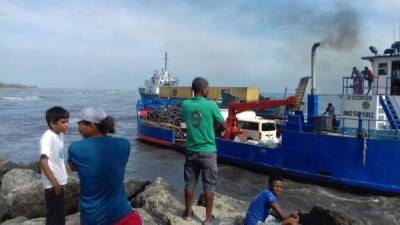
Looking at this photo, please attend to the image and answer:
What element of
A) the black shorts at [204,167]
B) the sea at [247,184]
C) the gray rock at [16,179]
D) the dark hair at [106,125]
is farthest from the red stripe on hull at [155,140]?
the dark hair at [106,125]

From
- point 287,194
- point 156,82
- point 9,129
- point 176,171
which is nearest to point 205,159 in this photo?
point 287,194

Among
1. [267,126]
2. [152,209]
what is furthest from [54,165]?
[267,126]

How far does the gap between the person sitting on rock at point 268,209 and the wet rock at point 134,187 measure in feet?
14.6

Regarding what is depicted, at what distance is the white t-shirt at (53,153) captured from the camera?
489cm

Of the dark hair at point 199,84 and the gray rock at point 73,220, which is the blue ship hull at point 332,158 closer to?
the dark hair at point 199,84

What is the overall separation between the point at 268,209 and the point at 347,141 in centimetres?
911

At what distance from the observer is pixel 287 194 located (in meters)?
14.4

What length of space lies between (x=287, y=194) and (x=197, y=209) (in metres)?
8.18

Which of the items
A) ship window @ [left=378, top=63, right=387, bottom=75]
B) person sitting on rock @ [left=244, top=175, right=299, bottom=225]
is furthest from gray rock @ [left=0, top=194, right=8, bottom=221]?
ship window @ [left=378, top=63, right=387, bottom=75]

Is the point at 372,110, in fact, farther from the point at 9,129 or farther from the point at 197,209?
the point at 9,129

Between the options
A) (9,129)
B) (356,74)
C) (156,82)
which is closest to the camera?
(356,74)

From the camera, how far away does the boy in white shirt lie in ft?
15.9

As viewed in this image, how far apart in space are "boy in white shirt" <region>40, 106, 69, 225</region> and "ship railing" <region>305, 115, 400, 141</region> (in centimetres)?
1066

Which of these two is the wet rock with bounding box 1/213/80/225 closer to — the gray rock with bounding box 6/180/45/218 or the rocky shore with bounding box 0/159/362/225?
the rocky shore with bounding box 0/159/362/225
